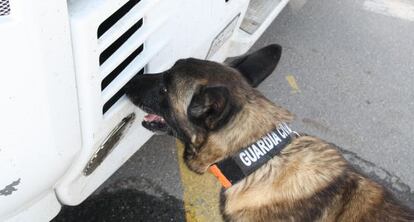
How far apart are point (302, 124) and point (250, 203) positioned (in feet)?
5.63

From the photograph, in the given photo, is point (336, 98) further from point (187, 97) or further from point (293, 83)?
point (187, 97)

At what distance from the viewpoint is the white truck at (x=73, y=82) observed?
1559 mm

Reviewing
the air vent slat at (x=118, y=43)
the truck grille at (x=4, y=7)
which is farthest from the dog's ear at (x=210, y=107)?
the truck grille at (x=4, y=7)

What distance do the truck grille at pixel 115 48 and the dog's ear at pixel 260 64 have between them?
0.62 metres

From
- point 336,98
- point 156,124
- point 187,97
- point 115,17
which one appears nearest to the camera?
point 115,17

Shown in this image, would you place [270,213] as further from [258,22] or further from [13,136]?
[258,22]

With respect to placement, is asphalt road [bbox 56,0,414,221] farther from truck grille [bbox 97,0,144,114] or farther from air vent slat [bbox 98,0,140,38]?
air vent slat [bbox 98,0,140,38]

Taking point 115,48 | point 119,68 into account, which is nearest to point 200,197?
point 119,68

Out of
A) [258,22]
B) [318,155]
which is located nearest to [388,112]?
[258,22]

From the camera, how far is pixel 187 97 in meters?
2.32

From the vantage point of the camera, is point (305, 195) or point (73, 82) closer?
point (73, 82)

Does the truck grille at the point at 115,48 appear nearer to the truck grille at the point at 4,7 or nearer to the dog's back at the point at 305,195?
the truck grille at the point at 4,7

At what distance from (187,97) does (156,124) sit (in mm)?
289

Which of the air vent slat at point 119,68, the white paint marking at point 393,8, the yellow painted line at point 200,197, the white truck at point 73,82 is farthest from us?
the white paint marking at point 393,8
